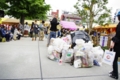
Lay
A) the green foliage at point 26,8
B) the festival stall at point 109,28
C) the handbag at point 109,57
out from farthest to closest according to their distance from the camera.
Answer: the festival stall at point 109,28 → the green foliage at point 26,8 → the handbag at point 109,57

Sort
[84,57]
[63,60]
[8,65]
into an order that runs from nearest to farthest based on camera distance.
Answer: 1. [8,65]
2. [84,57]
3. [63,60]

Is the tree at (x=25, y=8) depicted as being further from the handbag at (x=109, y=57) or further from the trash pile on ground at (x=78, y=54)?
the handbag at (x=109, y=57)

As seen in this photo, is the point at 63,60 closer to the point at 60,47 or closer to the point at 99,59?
the point at 60,47

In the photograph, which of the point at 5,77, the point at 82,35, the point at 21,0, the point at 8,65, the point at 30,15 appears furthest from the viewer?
the point at 30,15

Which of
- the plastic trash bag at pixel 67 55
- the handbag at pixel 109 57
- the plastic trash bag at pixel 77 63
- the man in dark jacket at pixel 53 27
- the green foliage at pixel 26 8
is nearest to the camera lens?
the handbag at pixel 109 57

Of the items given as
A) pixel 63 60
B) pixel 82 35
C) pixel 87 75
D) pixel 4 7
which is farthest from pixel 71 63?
pixel 4 7

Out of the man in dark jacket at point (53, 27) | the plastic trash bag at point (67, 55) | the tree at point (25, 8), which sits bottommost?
the plastic trash bag at point (67, 55)

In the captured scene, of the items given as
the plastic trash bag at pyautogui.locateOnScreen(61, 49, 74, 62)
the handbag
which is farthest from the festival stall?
the handbag

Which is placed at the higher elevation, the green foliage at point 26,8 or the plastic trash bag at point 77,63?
the green foliage at point 26,8

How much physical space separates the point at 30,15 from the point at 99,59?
17.8 meters

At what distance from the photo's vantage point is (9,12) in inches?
805

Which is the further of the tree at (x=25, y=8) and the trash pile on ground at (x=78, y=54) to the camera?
the tree at (x=25, y=8)

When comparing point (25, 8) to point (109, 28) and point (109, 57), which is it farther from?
point (109, 57)

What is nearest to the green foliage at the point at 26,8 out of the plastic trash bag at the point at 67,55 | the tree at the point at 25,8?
the tree at the point at 25,8
